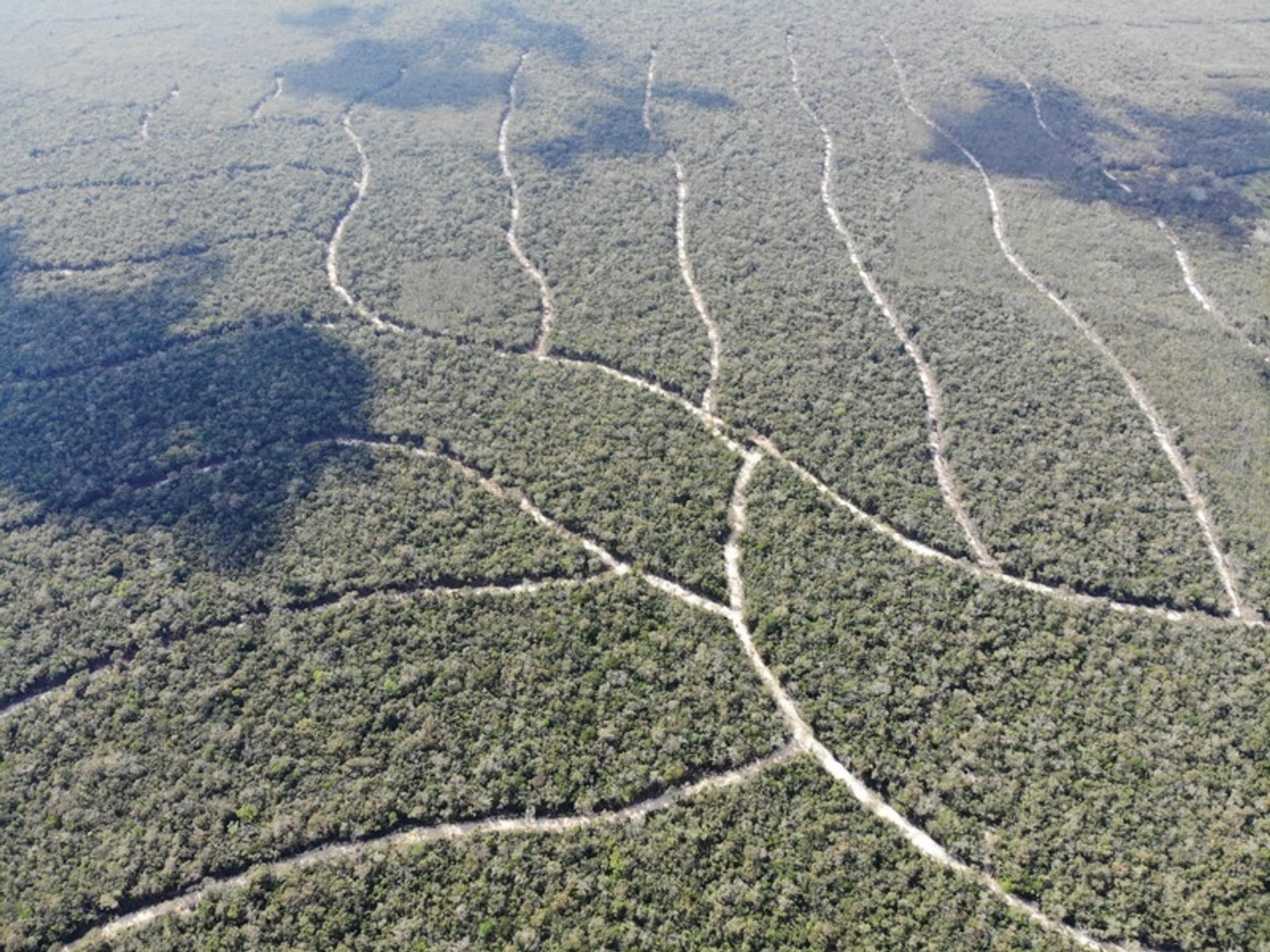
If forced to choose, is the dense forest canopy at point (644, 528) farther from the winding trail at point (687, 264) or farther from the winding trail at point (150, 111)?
the winding trail at point (150, 111)

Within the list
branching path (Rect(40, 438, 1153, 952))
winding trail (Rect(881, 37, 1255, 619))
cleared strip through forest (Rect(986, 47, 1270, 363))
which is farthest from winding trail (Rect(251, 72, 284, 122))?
Answer: cleared strip through forest (Rect(986, 47, 1270, 363))

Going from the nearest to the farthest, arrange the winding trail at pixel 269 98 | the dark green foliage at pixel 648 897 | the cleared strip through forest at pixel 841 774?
the dark green foliage at pixel 648 897 → the cleared strip through forest at pixel 841 774 → the winding trail at pixel 269 98

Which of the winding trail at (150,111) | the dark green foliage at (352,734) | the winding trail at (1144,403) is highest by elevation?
the winding trail at (150,111)

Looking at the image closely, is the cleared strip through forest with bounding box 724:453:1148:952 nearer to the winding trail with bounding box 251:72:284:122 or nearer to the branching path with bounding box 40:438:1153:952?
the branching path with bounding box 40:438:1153:952

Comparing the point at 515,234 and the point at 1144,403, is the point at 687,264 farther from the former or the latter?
the point at 1144,403

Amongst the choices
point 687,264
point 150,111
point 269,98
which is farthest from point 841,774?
point 150,111

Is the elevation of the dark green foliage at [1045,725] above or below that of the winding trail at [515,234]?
below

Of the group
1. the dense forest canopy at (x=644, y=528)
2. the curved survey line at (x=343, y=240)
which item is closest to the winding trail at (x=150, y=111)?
the dense forest canopy at (x=644, y=528)

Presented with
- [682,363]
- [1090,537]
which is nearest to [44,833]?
[682,363]
